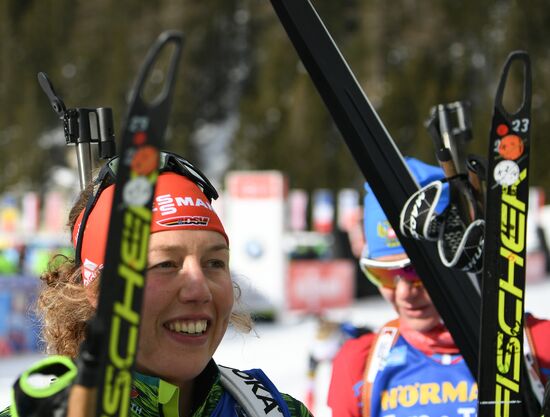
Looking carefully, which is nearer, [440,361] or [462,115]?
[462,115]

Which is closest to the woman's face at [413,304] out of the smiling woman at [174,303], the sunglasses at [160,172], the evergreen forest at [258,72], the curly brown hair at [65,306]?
the smiling woman at [174,303]

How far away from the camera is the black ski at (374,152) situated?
1.69m

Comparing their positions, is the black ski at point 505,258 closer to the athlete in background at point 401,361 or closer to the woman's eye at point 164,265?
the woman's eye at point 164,265

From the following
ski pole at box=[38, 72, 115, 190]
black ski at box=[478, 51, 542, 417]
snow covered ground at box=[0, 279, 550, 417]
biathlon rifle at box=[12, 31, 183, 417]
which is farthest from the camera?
snow covered ground at box=[0, 279, 550, 417]

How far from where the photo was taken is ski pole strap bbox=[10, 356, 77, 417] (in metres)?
1.21

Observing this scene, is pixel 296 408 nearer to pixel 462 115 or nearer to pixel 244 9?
pixel 462 115

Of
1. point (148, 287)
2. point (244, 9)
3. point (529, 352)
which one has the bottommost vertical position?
point (529, 352)

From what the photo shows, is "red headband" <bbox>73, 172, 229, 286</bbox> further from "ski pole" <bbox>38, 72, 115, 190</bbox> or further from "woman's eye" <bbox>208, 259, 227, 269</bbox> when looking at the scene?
"ski pole" <bbox>38, 72, 115, 190</bbox>

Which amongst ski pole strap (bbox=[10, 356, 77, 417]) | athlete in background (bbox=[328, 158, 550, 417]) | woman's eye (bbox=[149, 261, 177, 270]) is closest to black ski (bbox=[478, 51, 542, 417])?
woman's eye (bbox=[149, 261, 177, 270])

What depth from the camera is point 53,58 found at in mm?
55844

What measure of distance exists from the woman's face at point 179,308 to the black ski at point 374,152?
361 millimetres

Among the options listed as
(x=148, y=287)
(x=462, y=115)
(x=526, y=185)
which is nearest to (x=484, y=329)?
(x=526, y=185)

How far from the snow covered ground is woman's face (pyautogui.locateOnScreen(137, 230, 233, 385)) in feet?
14.6

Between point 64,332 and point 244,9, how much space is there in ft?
194
